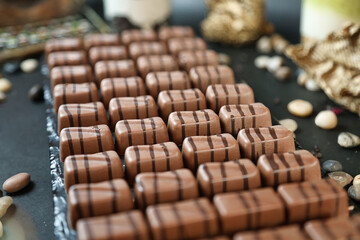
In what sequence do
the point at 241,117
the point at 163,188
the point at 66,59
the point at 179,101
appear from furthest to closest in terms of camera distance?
the point at 66,59 → the point at 179,101 → the point at 241,117 → the point at 163,188

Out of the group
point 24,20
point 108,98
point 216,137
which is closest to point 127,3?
point 24,20

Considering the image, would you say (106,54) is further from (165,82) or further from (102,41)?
(165,82)

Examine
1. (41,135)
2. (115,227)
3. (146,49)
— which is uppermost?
(146,49)

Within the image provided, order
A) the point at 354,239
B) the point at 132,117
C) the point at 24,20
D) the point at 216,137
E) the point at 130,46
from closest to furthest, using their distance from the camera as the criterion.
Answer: the point at 354,239, the point at 216,137, the point at 132,117, the point at 130,46, the point at 24,20

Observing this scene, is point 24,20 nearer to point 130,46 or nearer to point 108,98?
point 130,46

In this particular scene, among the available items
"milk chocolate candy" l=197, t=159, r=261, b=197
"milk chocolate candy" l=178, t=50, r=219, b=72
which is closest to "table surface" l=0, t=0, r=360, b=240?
"milk chocolate candy" l=178, t=50, r=219, b=72

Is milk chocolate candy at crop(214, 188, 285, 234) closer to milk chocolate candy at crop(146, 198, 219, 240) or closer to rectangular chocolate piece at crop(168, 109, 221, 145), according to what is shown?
milk chocolate candy at crop(146, 198, 219, 240)

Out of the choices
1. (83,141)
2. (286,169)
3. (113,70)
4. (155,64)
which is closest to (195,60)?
(155,64)
